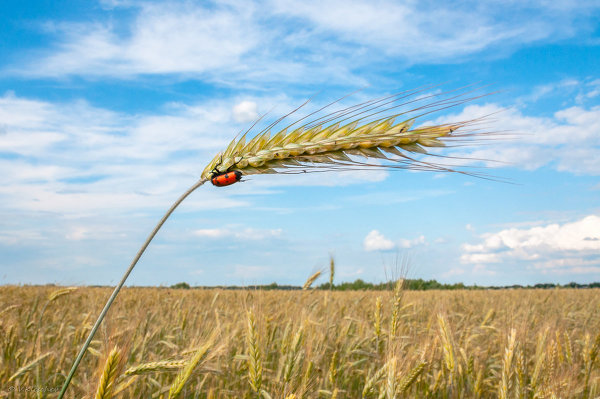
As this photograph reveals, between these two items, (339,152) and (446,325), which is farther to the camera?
(446,325)

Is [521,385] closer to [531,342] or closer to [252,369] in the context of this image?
[252,369]

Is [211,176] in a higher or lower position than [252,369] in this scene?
higher

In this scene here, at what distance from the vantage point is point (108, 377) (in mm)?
1553

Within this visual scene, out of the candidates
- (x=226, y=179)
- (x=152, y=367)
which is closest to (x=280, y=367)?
(x=152, y=367)

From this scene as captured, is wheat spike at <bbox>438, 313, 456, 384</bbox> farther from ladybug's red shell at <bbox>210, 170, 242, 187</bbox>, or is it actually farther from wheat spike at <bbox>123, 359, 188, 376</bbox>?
ladybug's red shell at <bbox>210, 170, 242, 187</bbox>

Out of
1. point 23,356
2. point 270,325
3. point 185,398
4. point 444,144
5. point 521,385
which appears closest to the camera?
point 444,144

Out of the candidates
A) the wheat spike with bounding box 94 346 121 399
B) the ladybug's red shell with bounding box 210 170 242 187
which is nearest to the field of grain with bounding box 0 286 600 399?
the wheat spike with bounding box 94 346 121 399

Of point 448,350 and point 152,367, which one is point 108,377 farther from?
point 448,350

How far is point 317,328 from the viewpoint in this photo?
445 cm

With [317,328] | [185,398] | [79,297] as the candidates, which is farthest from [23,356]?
[79,297]

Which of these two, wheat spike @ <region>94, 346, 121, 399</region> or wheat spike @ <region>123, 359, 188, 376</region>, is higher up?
wheat spike @ <region>94, 346, 121, 399</region>

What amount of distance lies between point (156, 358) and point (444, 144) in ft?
10.4

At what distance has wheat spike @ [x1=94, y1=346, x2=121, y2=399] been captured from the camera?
153 centimetres

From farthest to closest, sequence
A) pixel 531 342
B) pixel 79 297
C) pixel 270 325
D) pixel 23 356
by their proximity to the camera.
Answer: pixel 79 297
pixel 531 342
pixel 270 325
pixel 23 356
